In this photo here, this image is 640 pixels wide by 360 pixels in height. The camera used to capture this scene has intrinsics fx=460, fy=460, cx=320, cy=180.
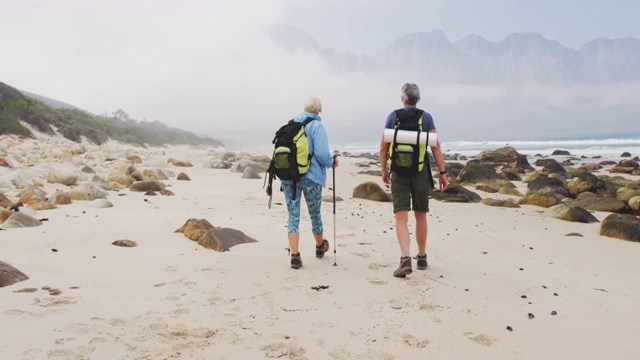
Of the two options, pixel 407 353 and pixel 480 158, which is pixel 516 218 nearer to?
pixel 407 353

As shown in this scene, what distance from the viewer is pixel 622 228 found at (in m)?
7.25

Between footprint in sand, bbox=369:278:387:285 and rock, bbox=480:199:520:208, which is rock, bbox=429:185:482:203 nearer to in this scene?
rock, bbox=480:199:520:208

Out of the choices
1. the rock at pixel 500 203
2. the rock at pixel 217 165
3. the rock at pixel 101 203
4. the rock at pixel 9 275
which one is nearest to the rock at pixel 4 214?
the rock at pixel 101 203

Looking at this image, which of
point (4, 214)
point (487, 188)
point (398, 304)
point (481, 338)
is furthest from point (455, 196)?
point (4, 214)

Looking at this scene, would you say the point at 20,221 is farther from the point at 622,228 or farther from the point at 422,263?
the point at 622,228

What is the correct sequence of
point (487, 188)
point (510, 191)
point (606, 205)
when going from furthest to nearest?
point (487, 188)
point (510, 191)
point (606, 205)

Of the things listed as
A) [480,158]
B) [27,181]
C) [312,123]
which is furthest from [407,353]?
[480,158]

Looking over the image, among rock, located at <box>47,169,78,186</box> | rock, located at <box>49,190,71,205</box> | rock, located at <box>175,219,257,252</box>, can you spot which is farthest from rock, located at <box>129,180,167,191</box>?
rock, located at <box>175,219,257,252</box>

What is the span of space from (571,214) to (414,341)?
719cm

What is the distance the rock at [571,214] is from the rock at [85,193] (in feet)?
29.3

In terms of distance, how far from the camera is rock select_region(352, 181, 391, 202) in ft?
36.7

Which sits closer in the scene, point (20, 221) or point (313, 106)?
point (313, 106)

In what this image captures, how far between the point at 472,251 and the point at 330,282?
8.31 feet

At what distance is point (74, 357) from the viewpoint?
2.91 meters
